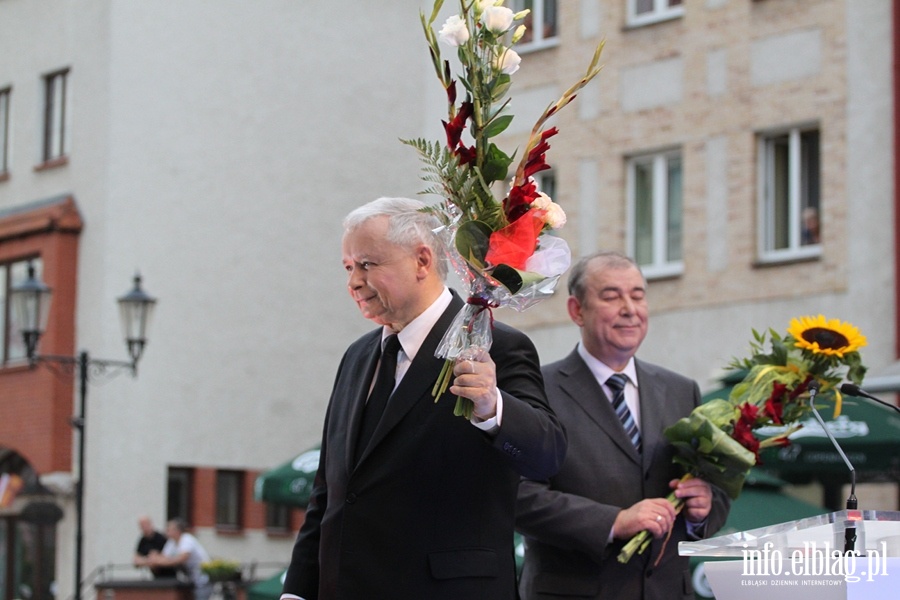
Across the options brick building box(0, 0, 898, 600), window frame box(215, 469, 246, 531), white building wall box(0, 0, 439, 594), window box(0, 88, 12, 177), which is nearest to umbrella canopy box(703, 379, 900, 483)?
brick building box(0, 0, 898, 600)

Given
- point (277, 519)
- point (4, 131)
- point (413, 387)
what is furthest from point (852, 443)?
point (4, 131)

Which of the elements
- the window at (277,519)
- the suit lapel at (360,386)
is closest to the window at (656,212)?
the window at (277,519)

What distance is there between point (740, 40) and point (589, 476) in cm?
1632

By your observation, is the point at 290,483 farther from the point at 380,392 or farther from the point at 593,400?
the point at 380,392

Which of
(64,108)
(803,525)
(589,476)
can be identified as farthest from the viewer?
(64,108)

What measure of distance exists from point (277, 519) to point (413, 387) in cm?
2798

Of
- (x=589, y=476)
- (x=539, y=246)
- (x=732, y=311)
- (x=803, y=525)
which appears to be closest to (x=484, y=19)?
(x=539, y=246)

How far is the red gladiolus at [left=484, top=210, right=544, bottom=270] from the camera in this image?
4648mm

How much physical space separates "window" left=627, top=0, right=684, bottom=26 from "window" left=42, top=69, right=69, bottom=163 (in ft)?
42.1

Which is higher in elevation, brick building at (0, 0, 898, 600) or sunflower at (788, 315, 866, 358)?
brick building at (0, 0, 898, 600)

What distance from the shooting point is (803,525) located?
4234 mm

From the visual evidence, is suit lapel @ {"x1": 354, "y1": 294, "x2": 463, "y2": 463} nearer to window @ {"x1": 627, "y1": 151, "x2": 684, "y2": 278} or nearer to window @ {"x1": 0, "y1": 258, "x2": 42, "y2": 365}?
window @ {"x1": 627, "y1": 151, "x2": 684, "y2": 278}

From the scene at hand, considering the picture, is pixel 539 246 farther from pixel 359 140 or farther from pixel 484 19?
pixel 359 140

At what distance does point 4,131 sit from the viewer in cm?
3334
